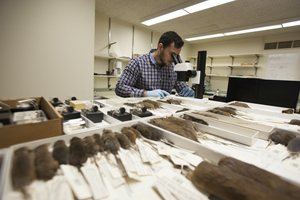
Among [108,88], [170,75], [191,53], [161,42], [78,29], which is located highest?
[191,53]

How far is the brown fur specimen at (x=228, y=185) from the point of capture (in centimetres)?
41

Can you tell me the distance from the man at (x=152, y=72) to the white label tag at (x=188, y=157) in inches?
56.3

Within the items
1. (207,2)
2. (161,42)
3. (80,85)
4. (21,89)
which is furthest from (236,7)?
(21,89)

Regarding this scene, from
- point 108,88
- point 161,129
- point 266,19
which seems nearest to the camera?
point 161,129

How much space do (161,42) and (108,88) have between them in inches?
110

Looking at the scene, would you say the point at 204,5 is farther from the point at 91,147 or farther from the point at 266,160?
the point at 91,147

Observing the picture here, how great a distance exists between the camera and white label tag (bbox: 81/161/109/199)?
1.44ft

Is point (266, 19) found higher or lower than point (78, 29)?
higher

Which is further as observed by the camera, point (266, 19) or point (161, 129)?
point (266, 19)

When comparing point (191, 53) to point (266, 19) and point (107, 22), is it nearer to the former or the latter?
point (266, 19)

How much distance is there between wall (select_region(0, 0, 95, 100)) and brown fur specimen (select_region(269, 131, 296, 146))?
9.88 ft

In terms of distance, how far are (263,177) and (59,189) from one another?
2.02ft

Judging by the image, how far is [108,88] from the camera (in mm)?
4680

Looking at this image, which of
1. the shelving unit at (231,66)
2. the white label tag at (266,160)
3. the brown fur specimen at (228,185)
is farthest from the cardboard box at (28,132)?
the shelving unit at (231,66)
